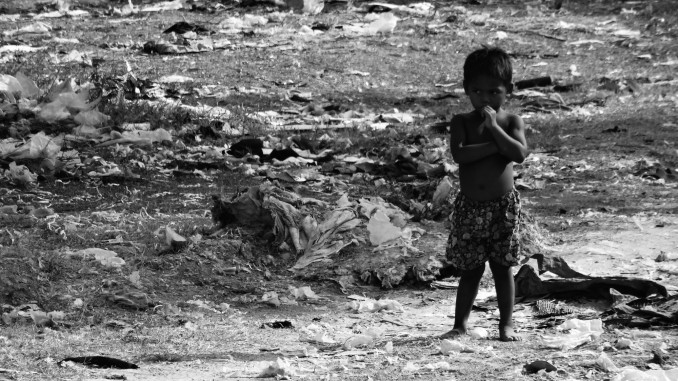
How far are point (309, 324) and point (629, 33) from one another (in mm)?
9008

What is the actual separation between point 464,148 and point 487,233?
1.09 ft

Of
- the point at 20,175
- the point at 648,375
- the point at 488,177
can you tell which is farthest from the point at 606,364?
the point at 20,175

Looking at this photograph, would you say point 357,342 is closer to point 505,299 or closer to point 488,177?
point 505,299

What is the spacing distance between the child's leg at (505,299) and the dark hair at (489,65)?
2.32 ft

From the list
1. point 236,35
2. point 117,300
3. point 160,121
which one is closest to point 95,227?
point 117,300

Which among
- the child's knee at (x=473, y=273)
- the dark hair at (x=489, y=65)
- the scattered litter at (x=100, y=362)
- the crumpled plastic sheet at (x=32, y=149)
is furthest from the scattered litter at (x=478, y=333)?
the crumpled plastic sheet at (x=32, y=149)

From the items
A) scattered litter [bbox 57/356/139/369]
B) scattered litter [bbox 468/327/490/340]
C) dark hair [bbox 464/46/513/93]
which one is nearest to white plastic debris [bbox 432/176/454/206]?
scattered litter [bbox 468/327/490/340]

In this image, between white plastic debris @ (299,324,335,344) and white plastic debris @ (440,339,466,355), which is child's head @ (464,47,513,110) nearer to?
white plastic debris @ (440,339,466,355)

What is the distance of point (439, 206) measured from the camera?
6.42 meters

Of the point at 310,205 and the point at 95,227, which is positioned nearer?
the point at 95,227

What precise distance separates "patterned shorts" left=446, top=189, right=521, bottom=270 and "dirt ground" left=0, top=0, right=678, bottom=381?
1.05 feet

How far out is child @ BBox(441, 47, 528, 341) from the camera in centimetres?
424

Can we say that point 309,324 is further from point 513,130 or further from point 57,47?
point 57,47

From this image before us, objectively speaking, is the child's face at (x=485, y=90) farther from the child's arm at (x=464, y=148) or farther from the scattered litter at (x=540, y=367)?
the scattered litter at (x=540, y=367)
